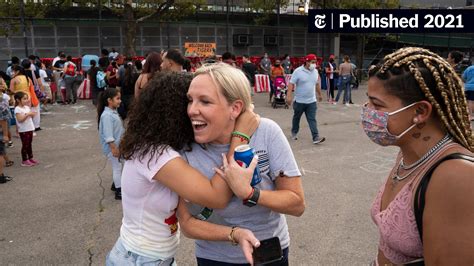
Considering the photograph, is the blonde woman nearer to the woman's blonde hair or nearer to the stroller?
the woman's blonde hair

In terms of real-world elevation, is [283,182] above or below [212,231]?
above

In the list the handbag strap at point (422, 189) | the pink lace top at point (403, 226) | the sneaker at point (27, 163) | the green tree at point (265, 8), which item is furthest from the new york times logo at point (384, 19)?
the handbag strap at point (422, 189)

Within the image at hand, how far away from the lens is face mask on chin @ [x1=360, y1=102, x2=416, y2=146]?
1.63 metres

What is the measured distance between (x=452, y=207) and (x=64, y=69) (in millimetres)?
14471

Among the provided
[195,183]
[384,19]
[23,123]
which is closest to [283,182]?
[195,183]

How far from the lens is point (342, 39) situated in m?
28.5

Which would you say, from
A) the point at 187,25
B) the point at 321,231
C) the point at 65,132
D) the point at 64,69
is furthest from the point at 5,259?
the point at 187,25

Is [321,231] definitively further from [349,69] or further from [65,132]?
[349,69]

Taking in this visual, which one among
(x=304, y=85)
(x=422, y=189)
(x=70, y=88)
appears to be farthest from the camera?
(x=70, y=88)

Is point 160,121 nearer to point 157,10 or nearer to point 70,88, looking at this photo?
point 70,88

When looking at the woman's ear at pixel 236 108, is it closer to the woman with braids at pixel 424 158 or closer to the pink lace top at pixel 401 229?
the woman with braids at pixel 424 158

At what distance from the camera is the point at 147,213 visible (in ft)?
6.29

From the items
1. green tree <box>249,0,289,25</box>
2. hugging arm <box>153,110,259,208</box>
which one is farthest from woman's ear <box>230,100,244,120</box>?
green tree <box>249,0,289,25</box>

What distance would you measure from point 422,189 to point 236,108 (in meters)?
0.82
